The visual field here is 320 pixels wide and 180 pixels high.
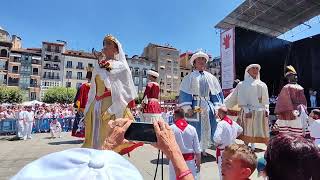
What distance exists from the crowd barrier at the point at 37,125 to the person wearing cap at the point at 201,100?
40.8 feet

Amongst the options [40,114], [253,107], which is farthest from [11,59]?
[253,107]

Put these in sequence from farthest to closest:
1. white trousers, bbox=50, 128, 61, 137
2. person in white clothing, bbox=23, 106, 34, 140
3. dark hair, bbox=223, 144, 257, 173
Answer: person in white clothing, bbox=23, 106, 34, 140
white trousers, bbox=50, 128, 61, 137
dark hair, bbox=223, 144, 257, 173

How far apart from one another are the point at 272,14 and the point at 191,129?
1933cm

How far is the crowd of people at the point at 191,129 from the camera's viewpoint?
1102 mm

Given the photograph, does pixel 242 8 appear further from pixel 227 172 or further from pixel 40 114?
pixel 227 172

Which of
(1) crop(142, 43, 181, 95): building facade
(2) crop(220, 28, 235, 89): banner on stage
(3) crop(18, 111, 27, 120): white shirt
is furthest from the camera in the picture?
(1) crop(142, 43, 181, 95): building facade

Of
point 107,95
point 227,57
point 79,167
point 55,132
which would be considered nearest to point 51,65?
point 227,57

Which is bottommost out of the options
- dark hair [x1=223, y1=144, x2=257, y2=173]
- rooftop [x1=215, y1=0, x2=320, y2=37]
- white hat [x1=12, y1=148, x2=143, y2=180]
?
dark hair [x1=223, y1=144, x2=257, y2=173]

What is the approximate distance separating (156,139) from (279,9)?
2171 centimetres

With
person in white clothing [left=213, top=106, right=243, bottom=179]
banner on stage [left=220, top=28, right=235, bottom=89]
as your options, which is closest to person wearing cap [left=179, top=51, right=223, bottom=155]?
person in white clothing [left=213, top=106, right=243, bottom=179]

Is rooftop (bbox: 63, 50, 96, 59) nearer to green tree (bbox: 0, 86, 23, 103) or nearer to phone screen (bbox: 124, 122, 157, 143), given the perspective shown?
green tree (bbox: 0, 86, 23, 103)

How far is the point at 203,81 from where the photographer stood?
Result: 699 cm

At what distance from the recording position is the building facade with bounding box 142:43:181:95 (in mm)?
89062

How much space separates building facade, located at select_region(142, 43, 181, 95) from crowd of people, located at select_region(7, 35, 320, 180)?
79264 mm
